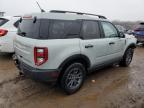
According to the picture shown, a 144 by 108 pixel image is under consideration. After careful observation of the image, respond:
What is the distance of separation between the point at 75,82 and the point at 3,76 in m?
2.32

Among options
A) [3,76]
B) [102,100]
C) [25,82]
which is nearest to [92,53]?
[102,100]

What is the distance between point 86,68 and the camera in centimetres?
447

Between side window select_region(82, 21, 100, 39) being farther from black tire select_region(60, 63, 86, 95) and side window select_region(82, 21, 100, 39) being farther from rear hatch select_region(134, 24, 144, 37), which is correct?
rear hatch select_region(134, 24, 144, 37)

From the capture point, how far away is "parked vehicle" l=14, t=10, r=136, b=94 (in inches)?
137

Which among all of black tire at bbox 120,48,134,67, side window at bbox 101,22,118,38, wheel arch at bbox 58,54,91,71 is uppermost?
side window at bbox 101,22,118,38

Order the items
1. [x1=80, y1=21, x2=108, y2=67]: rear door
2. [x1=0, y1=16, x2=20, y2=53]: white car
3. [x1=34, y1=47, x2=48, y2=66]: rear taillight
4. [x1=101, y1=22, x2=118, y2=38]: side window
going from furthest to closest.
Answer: [x1=0, y1=16, x2=20, y2=53]: white car < [x1=101, y1=22, x2=118, y2=38]: side window < [x1=80, y1=21, x2=108, y2=67]: rear door < [x1=34, y1=47, x2=48, y2=66]: rear taillight

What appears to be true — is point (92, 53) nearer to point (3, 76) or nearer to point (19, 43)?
point (19, 43)

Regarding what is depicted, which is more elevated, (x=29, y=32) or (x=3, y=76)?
(x=29, y=32)

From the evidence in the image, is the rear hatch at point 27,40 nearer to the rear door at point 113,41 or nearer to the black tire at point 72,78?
the black tire at point 72,78

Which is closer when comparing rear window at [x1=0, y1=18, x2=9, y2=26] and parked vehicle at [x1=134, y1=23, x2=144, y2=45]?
rear window at [x1=0, y1=18, x2=9, y2=26]

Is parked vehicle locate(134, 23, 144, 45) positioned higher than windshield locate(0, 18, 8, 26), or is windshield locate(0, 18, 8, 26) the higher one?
windshield locate(0, 18, 8, 26)

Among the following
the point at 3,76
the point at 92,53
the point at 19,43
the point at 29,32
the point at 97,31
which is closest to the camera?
the point at 29,32

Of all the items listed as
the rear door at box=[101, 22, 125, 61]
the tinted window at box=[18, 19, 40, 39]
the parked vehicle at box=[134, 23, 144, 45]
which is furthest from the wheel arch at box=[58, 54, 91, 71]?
the parked vehicle at box=[134, 23, 144, 45]

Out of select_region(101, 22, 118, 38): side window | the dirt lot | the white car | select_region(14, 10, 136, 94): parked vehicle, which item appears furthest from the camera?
the white car
